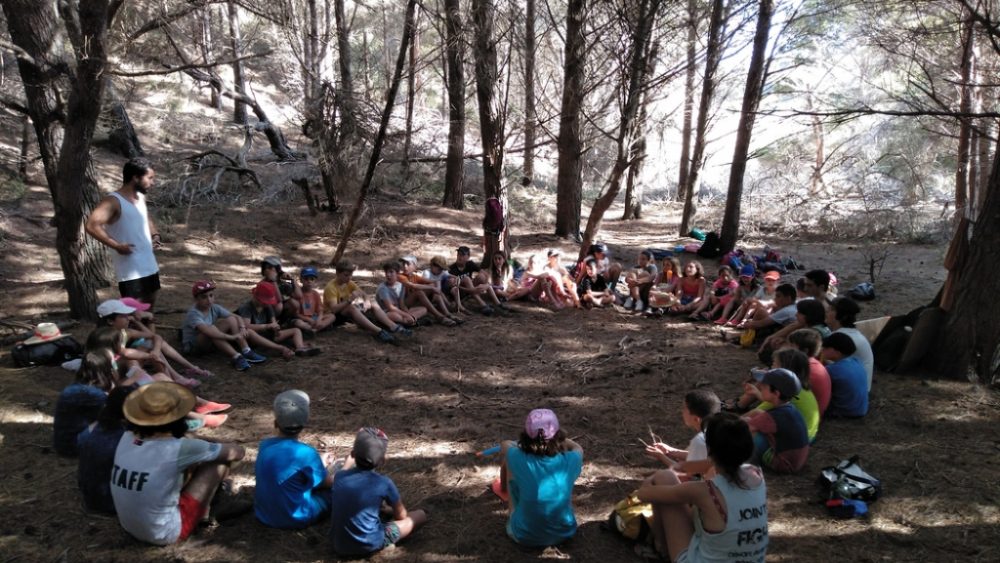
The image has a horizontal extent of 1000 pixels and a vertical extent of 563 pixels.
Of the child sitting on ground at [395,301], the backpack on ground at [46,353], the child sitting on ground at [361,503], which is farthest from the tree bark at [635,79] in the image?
the backpack on ground at [46,353]

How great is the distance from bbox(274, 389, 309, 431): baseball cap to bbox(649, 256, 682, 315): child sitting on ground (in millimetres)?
5774

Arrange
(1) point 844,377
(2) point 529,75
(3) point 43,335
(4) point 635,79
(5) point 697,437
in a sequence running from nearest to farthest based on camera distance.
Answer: (5) point 697,437, (1) point 844,377, (3) point 43,335, (4) point 635,79, (2) point 529,75

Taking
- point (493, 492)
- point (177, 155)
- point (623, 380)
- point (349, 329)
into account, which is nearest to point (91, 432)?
point (493, 492)

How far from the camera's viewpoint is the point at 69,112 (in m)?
5.40

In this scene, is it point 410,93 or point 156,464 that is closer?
point 156,464

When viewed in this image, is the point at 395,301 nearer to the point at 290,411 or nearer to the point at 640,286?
the point at 640,286

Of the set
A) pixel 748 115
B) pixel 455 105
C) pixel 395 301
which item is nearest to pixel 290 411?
pixel 395 301

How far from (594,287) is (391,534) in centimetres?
610

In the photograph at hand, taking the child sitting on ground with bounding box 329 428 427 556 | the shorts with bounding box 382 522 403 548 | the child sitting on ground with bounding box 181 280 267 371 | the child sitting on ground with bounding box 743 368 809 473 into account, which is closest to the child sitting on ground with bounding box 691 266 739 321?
the child sitting on ground with bounding box 743 368 809 473

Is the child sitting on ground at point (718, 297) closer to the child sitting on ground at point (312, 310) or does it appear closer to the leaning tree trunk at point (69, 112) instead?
the child sitting on ground at point (312, 310)

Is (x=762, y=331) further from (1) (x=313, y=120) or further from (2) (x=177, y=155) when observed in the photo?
(2) (x=177, y=155)

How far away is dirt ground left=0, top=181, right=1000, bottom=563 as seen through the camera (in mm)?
3119

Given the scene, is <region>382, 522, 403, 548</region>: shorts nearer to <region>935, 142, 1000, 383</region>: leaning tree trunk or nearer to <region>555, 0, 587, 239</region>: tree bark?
<region>935, 142, 1000, 383</region>: leaning tree trunk

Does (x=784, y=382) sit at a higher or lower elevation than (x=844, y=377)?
higher
